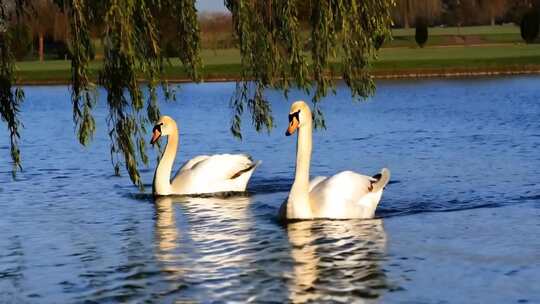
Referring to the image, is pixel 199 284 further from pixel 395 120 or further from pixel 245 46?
pixel 395 120

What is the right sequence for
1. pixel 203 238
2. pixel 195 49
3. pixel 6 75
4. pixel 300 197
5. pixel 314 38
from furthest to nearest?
1. pixel 300 197
2. pixel 203 238
3. pixel 195 49
4. pixel 6 75
5. pixel 314 38

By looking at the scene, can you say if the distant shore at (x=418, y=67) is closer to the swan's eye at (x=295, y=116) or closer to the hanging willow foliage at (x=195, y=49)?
the swan's eye at (x=295, y=116)

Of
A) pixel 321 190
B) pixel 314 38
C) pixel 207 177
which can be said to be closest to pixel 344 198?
pixel 321 190

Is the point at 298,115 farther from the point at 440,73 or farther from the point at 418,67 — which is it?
the point at 418,67

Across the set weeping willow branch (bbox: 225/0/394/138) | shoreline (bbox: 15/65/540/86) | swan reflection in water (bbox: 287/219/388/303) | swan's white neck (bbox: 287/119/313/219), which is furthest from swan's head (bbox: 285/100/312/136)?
shoreline (bbox: 15/65/540/86)

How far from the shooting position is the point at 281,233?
16156mm

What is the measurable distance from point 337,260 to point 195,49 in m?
2.73

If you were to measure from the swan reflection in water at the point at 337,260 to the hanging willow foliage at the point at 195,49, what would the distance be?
166 centimetres

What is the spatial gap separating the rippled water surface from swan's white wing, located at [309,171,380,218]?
228 millimetres

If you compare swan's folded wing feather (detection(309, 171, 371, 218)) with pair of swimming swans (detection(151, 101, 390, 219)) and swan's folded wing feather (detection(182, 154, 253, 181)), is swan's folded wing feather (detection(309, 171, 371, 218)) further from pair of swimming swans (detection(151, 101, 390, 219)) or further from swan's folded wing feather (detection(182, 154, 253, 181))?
swan's folded wing feather (detection(182, 154, 253, 181))

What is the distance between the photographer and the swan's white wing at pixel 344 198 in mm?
16969

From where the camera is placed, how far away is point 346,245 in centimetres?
1493

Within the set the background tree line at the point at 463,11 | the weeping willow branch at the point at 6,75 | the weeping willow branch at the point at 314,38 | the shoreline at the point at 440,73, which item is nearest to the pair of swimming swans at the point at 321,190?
the weeping willow branch at the point at 314,38

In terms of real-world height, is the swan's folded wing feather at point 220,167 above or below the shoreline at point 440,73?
→ above
